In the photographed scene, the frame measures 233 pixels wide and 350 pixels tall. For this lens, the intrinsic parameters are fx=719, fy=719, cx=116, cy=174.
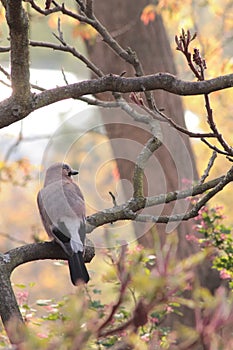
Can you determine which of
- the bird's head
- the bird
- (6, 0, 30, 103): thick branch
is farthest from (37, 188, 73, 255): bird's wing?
(6, 0, 30, 103): thick branch

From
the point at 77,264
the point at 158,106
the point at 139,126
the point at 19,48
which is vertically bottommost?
the point at 77,264

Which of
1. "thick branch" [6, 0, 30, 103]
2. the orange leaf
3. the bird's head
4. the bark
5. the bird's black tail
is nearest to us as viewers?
"thick branch" [6, 0, 30, 103]

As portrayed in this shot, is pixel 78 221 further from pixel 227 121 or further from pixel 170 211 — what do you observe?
pixel 227 121

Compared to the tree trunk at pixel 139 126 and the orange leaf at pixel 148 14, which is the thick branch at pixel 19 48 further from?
the orange leaf at pixel 148 14

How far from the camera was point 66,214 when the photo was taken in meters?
4.14

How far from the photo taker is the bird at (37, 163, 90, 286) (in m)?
3.82

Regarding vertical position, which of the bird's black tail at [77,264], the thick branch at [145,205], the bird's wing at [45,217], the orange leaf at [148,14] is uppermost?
the orange leaf at [148,14]

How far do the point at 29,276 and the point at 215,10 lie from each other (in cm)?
1347

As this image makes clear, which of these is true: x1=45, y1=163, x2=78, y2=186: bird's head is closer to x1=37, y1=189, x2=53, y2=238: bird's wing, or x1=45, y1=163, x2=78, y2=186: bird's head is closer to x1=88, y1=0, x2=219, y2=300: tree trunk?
x1=37, y1=189, x2=53, y2=238: bird's wing

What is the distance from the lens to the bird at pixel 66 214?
150 inches

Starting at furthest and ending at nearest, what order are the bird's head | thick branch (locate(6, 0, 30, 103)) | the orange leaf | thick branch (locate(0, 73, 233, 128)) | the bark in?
the orange leaf → the bark → the bird's head → thick branch (locate(0, 73, 233, 128)) → thick branch (locate(6, 0, 30, 103))

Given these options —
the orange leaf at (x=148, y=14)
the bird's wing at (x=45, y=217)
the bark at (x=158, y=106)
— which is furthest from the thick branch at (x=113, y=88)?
the orange leaf at (x=148, y=14)

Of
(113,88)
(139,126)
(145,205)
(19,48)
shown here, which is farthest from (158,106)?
(19,48)

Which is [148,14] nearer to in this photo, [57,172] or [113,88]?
[57,172]
